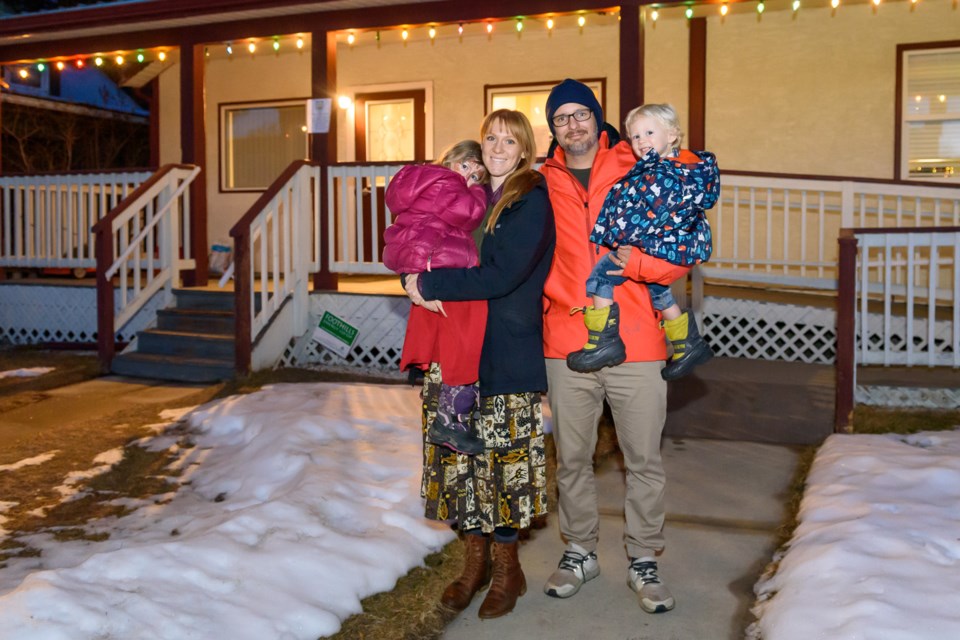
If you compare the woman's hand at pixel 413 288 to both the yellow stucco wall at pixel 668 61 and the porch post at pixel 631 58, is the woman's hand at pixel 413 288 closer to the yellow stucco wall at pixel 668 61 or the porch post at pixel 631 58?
the porch post at pixel 631 58

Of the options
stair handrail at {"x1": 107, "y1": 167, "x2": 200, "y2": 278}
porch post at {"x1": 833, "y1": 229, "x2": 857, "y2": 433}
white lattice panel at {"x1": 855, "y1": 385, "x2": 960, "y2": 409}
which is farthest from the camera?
stair handrail at {"x1": 107, "y1": 167, "x2": 200, "y2": 278}

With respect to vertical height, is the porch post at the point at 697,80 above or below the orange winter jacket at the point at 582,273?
above

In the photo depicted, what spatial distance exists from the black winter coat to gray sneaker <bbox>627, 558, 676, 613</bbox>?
0.85 metres

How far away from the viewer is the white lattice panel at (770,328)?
25.8 ft

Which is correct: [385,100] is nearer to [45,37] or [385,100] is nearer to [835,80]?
[45,37]

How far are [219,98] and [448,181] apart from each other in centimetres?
1048

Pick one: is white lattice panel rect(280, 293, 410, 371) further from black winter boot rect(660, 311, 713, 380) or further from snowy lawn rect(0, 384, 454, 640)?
black winter boot rect(660, 311, 713, 380)

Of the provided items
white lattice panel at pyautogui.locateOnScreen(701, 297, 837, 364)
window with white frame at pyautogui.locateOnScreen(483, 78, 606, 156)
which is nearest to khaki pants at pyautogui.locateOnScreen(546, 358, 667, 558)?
white lattice panel at pyautogui.locateOnScreen(701, 297, 837, 364)

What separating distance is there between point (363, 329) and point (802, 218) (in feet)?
13.3

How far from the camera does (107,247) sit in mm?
8422

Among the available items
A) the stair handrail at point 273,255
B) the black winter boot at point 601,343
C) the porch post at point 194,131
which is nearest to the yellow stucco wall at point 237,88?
the porch post at point 194,131

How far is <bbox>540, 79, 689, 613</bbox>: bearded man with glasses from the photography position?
341cm

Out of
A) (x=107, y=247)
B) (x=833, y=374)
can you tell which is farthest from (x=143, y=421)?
(x=833, y=374)

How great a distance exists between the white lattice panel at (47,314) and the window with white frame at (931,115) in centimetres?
858
